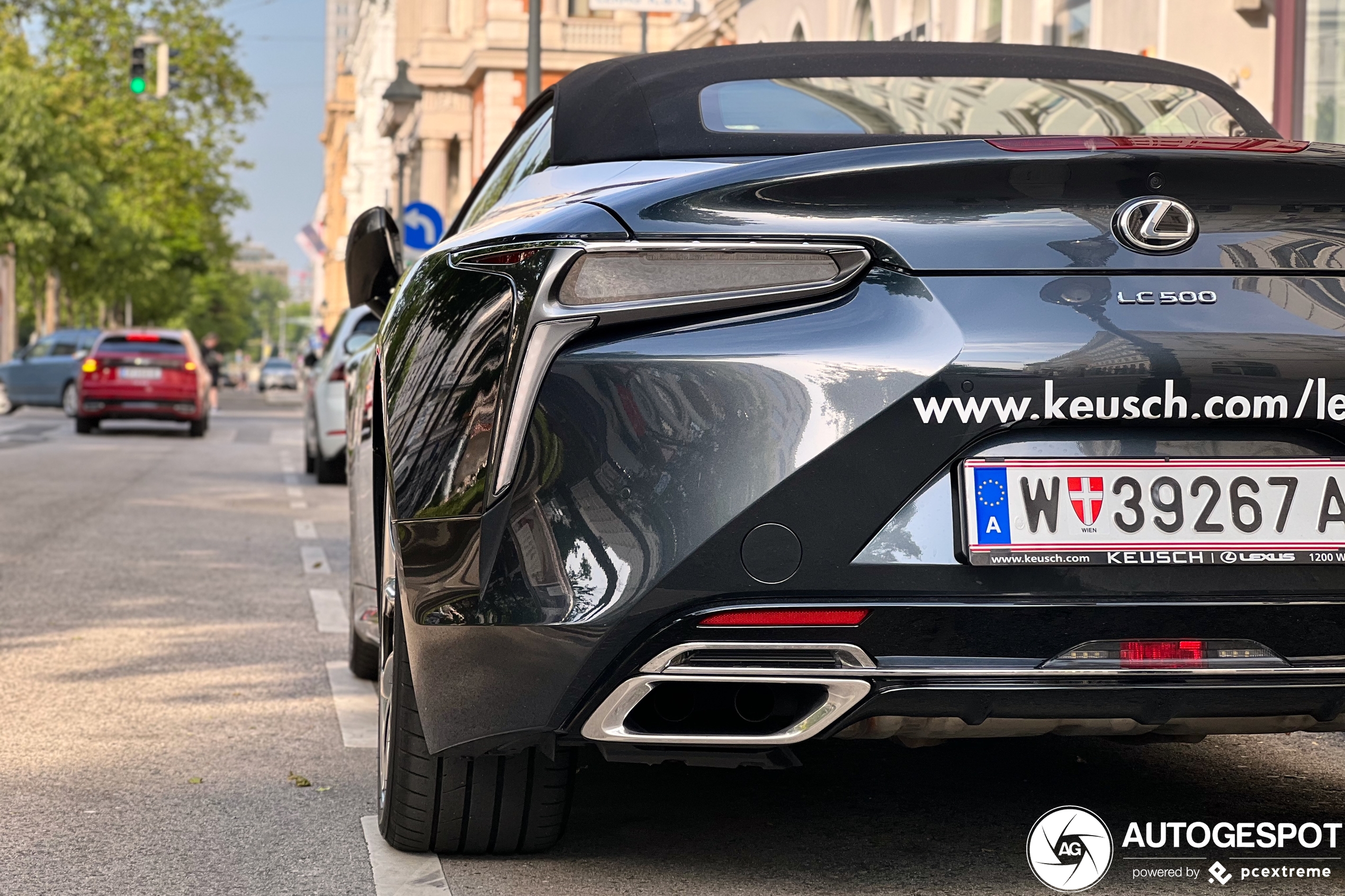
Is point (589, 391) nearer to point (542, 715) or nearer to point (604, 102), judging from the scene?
point (542, 715)

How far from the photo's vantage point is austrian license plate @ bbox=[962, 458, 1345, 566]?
2877mm

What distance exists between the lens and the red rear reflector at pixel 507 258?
304 centimetres

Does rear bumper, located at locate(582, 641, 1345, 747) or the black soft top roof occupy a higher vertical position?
the black soft top roof

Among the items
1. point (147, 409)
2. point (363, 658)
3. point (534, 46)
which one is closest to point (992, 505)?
point (363, 658)

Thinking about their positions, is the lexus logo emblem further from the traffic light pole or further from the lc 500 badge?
the traffic light pole

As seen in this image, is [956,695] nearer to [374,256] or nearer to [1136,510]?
[1136,510]

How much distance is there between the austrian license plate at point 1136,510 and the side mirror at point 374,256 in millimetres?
2130

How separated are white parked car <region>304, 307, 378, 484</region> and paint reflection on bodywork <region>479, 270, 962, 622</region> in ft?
39.4

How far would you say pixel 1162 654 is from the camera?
2938mm

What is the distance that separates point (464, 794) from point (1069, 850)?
1.16m

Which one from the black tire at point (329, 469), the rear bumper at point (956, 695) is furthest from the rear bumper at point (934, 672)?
the black tire at point (329, 469)

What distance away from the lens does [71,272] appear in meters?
51.2

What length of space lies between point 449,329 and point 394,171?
7306 cm

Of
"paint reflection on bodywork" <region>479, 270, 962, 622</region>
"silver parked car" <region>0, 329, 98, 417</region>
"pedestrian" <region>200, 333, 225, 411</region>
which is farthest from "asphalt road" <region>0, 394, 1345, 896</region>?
"pedestrian" <region>200, 333, 225, 411</region>
